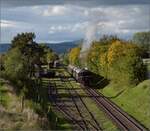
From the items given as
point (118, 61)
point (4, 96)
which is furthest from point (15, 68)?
point (4, 96)

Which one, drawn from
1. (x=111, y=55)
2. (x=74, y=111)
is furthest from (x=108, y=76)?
(x=74, y=111)

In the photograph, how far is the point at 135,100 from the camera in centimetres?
4541

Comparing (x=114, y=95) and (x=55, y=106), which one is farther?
(x=114, y=95)

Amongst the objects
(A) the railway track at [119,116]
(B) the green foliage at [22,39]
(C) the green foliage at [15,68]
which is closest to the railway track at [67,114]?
(A) the railway track at [119,116]

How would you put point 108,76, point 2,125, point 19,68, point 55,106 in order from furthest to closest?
point 108,76 < point 19,68 < point 55,106 < point 2,125

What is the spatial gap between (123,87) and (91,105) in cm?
1091

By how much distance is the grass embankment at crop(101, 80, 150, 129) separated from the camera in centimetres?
3791

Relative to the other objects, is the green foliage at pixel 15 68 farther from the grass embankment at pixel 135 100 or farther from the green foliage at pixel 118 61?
the grass embankment at pixel 135 100

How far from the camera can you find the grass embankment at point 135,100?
124 feet

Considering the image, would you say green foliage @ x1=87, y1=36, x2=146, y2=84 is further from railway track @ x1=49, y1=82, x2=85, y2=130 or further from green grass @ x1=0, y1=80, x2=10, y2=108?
green grass @ x1=0, y1=80, x2=10, y2=108

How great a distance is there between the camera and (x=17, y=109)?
34688 millimetres

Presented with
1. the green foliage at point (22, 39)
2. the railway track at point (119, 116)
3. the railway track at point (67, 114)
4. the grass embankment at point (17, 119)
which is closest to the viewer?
the grass embankment at point (17, 119)

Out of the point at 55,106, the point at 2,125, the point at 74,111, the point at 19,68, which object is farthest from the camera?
the point at 19,68

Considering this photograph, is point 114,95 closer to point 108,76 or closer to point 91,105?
point 91,105
